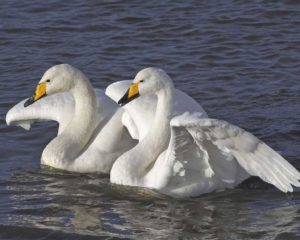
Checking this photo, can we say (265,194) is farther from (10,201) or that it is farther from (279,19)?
(279,19)

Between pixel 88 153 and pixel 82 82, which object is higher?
pixel 82 82

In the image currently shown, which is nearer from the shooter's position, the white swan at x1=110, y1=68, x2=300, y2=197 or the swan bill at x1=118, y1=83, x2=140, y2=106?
the white swan at x1=110, y1=68, x2=300, y2=197

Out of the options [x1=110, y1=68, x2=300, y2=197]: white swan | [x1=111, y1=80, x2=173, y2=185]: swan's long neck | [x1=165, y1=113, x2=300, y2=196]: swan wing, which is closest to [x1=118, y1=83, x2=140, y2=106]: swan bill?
[x1=110, y1=68, x2=300, y2=197]: white swan

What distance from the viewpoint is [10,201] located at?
32.3 feet

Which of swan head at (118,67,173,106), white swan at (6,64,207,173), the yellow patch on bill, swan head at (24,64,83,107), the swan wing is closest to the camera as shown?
the swan wing

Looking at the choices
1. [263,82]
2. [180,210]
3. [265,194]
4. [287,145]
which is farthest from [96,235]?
[263,82]

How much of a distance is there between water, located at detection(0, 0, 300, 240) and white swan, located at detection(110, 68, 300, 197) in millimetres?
147

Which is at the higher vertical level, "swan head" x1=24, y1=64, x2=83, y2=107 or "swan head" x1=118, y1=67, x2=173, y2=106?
"swan head" x1=118, y1=67, x2=173, y2=106

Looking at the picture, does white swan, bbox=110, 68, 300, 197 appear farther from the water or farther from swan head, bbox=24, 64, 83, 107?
swan head, bbox=24, 64, 83, 107

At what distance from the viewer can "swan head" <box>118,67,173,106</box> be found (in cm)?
981

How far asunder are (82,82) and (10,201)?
1604 millimetres

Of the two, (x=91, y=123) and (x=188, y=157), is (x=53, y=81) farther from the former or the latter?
(x=188, y=157)

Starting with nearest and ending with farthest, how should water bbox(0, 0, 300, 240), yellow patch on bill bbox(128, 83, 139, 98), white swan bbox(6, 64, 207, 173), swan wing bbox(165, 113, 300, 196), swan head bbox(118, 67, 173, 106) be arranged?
swan wing bbox(165, 113, 300, 196) < water bbox(0, 0, 300, 240) < swan head bbox(118, 67, 173, 106) < yellow patch on bill bbox(128, 83, 139, 98) < white swan bbox(6, 64, 207, 173)

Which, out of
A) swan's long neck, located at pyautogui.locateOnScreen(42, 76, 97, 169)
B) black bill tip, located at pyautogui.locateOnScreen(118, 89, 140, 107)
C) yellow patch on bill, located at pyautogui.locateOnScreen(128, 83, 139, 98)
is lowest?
swan's long neck, located at pyautogui.locateOnScreen(42, 76, 97, 169)
